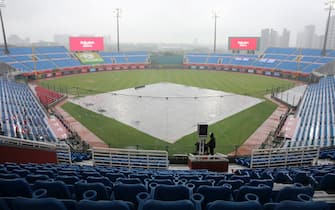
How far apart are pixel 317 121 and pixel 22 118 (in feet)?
72.8

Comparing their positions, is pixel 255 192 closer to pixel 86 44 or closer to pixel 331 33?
pixel 86 44

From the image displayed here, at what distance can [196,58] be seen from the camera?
64.8m

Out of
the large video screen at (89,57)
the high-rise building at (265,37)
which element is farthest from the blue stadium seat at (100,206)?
the high-rise building at (265,37)

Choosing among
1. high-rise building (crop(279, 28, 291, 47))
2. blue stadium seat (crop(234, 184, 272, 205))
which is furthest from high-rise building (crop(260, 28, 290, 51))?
blue stadium seat (crop(234, 184, 272, 205))

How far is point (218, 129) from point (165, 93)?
1268 centimetres

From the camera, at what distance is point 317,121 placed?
17.6 m

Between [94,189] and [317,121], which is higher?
[94,189]

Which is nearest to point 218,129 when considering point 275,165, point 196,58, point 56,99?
point 275,165

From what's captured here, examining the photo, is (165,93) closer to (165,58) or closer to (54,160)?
(54,160)

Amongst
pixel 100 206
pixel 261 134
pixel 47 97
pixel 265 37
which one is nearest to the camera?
pixel 100 206

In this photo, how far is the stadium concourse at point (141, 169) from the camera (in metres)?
3.17

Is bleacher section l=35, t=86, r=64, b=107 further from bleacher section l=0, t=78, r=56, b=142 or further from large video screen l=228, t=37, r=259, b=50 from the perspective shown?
large video screen l=228, t=37, r=259, b=50

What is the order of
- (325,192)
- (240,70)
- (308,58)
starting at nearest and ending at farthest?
(325,192) < (308,58) < (240,70)

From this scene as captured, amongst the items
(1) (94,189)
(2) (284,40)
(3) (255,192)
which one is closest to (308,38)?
(2) (284,40)
